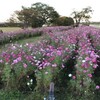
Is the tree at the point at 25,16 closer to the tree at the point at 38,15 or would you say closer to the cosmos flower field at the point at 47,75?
the tree at the point at 38,15

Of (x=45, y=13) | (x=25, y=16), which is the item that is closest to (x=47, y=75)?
(x=25, y=16)

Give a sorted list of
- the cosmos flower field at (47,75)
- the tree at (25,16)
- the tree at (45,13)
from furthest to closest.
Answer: the tree at (45,13), the tree at (25,16), the cosmos flower field at (47,75)

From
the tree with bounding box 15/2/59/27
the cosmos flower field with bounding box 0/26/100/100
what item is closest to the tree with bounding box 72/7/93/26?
the tree with bounding box 15/2/59/27

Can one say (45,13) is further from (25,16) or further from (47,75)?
(47,75)

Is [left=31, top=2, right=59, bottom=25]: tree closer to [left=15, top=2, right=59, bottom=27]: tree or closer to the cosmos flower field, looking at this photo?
[left=15, top=2, right=59, bottom=27]: tree

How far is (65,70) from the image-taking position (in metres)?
7.11

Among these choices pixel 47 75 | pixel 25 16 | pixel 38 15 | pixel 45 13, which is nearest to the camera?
pixel 47 75

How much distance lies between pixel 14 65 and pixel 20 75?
25 centimetres

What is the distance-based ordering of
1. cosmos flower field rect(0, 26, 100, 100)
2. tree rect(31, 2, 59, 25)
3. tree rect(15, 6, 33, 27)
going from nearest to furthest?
cosmos flower field rect(0, 26, 100, 100) < tree rect(15, 6, 33, 27) < tree rect(31, 2, 59, 25)

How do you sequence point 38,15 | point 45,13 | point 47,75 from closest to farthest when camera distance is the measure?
point 47,75, point 38,15, point 45,13

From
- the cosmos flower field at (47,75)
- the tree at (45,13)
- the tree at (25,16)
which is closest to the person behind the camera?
the cosmos flower field at (47,75)

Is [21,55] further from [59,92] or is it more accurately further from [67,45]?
[67,45]

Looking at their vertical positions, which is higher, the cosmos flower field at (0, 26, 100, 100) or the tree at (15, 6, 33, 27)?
the cosmos flower field at (0, 26, 100, 100)

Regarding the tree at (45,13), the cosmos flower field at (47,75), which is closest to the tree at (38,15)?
the tree at (45,13)
